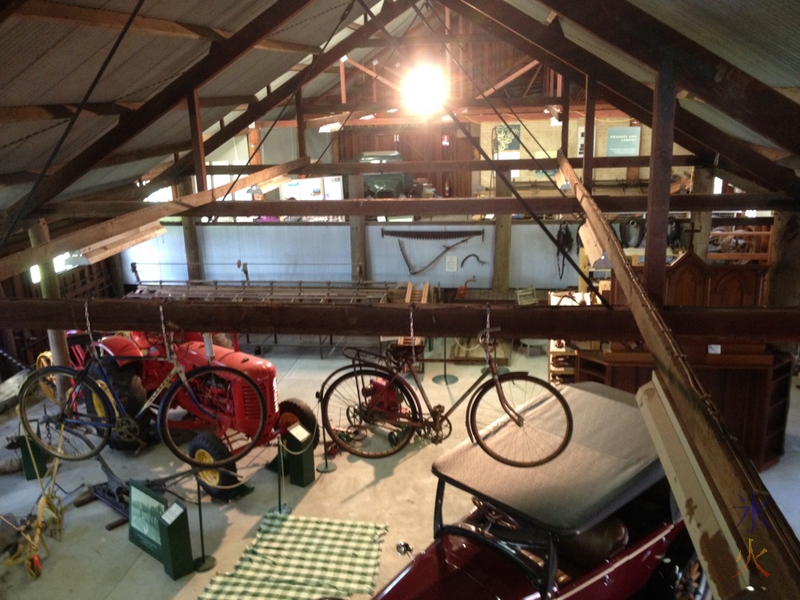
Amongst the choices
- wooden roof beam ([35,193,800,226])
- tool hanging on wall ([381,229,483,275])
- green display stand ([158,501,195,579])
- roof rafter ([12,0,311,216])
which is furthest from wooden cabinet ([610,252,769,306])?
tool hanging on wall ([381,229,483,275])

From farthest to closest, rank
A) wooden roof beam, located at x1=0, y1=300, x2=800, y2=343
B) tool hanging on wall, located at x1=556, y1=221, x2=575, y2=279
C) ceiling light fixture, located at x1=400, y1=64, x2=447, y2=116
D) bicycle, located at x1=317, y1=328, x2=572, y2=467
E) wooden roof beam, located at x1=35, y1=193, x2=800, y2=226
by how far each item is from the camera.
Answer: tool hanging on wall, located at x1=556, y1=221, x2=575, y2=279 → ceiling light fixture, located at x1=400, y1=64, x2=447, y2=116 → wooden roof beam, located at x1=35, y1=193, x2=800, y2=226 → bicycle, located at x1=317, y1=328, x2=572, y2=467 → wooden roof beam, located at x1=0, y1=300, x2=800, y2=343

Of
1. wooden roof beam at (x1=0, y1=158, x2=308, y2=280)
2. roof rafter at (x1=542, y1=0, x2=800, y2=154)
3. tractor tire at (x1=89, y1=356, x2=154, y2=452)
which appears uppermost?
roof rafter at (x1=542, y1=0, x2=800, y2=154)

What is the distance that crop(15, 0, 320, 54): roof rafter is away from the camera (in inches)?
127

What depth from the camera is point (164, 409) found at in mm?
3666

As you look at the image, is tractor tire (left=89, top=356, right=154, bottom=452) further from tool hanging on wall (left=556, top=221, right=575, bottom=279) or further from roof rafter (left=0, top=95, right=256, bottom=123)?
tool hanging on wall (left=556, top=221, right=575, bottom=279)

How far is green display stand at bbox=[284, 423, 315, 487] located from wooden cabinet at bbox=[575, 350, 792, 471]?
350cm

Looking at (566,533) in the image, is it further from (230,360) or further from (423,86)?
(423,86)

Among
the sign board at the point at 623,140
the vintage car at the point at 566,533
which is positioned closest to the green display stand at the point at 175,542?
the vintage car at the point at 566,533

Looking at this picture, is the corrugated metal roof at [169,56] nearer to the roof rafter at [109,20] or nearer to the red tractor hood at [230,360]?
the roof rafter at [109,20]

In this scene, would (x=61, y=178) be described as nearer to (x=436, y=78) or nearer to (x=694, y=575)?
(x=436, y=78)

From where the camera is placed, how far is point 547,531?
11.1ft

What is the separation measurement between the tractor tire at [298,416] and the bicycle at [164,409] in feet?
1.64

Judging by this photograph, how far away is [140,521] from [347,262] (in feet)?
24.2

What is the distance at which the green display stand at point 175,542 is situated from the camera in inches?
192
